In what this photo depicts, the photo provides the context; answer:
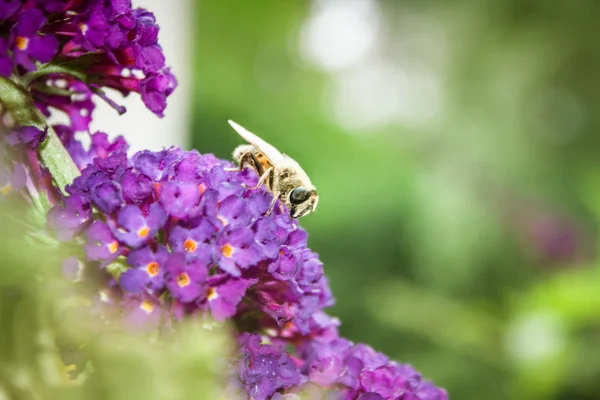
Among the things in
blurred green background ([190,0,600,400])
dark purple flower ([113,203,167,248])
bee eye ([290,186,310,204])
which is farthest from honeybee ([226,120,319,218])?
blurred green background ([190,0,600,400])

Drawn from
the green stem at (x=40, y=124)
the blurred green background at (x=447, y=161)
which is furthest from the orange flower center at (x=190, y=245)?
the blurred green background at (x=447, y=161)

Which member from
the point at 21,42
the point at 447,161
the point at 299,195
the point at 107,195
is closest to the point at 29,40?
the point at 21,42

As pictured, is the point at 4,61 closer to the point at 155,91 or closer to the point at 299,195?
the point at 155,91

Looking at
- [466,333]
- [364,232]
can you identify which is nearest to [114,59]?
[466,333]

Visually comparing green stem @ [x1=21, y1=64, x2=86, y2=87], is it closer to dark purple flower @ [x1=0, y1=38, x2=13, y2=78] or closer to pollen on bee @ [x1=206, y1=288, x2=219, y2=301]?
dark purple flower @ [x1=0, y1=38, x2=13, y2=78]

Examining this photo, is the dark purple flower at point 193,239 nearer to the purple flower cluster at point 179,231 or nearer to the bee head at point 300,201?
the purple flower cluster at point 179,231

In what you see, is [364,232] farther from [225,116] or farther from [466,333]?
[225,116]
